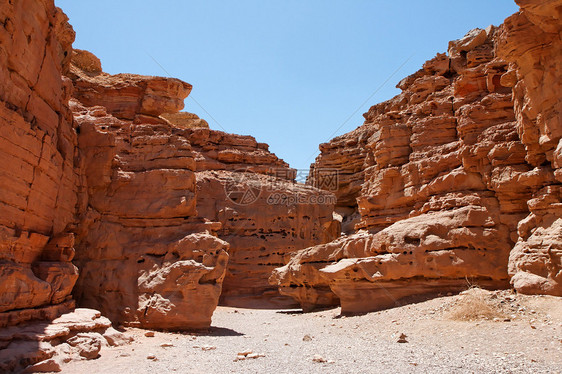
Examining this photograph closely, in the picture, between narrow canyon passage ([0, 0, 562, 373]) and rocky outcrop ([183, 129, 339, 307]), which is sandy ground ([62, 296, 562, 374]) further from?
rocky outcrop ([183, 129, 339, 307])

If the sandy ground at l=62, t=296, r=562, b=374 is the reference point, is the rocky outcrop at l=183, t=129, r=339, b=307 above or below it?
above

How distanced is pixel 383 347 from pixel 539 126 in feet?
22.7

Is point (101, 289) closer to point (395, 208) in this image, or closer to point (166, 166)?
point (166, 166)

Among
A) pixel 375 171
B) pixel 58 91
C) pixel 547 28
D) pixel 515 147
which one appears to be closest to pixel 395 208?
pixel 375 171

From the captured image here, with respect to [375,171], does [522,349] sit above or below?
below

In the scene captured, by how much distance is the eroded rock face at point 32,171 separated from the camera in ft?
26.3

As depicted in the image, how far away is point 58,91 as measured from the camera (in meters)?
10.9

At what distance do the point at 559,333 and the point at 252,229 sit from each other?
55.5 feet

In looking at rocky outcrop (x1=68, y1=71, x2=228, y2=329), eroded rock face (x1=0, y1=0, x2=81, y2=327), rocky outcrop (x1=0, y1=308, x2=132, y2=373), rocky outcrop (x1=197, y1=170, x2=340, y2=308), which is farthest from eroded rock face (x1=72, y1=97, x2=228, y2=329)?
rocky outcrop (x1=197, y1=170, x2=340, y2=308)

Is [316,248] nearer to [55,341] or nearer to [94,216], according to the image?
[94,216]

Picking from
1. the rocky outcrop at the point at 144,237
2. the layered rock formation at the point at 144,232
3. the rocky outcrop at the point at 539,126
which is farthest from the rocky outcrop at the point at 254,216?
the rocky outcrop at the point at 539,126

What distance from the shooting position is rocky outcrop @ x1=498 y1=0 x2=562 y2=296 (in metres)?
9.26

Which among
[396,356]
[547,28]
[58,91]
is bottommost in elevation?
[396,356]

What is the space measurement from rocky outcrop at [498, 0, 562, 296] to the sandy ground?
0.70m
